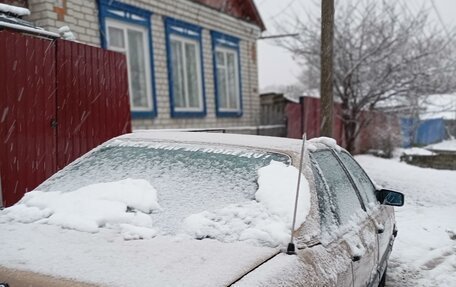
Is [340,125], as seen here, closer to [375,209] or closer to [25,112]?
[25,112]

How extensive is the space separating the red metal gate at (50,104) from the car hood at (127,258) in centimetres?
311

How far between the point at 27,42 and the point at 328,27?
4.87 m

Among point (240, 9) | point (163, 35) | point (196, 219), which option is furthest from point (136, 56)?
point (196, 219)

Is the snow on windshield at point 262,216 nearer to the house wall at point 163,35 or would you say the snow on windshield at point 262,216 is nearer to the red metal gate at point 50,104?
the red metal gate at point 50,104

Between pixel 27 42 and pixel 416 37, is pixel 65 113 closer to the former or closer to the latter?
pixel 27 42

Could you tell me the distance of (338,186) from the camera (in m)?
2.95

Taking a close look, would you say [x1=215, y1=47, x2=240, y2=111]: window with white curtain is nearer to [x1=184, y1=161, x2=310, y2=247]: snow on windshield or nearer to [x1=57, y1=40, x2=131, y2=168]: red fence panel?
[x1=57, y1=40, x2=131, y2=168]: red fence panel

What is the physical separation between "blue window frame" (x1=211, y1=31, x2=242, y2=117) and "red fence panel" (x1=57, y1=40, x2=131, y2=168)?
17.2 ft

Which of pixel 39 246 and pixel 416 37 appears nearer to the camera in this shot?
pixel 39 246

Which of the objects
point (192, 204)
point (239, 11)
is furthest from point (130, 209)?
point (239, 11)

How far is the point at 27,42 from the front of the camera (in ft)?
16.9

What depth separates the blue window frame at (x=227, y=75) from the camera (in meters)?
11.8

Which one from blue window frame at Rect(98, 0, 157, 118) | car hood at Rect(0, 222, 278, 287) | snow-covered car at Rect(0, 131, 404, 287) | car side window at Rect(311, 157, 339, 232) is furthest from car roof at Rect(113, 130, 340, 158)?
blue window frame at Rect(98, 0, 157, 118)

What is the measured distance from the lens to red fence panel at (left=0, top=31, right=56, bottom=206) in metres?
4.89
